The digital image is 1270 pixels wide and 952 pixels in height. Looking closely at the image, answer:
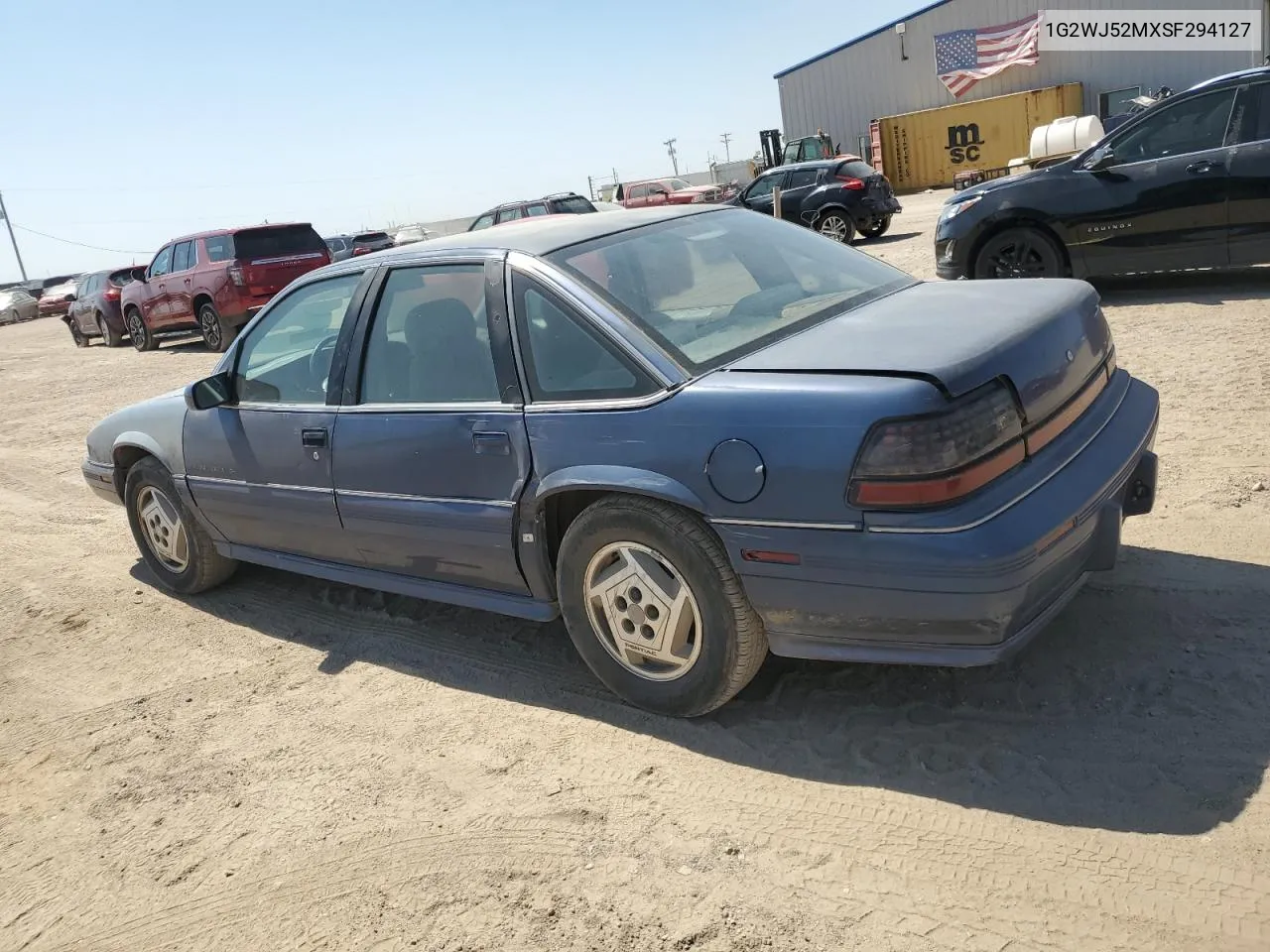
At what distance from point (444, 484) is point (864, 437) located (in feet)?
5.28

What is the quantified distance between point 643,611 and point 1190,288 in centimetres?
762

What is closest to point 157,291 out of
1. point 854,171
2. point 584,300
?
point 854,171

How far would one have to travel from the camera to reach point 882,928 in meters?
2.32

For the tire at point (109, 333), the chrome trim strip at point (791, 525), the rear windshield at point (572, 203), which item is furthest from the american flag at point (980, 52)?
the chrome trim strip at point (791, 525)

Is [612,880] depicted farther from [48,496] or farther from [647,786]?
[48,496]

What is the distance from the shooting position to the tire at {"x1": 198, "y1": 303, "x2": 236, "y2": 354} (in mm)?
15734

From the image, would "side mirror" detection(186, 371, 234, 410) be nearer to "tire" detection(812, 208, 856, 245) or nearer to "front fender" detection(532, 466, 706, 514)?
"front fender" detection(532, 466, 706, 514)

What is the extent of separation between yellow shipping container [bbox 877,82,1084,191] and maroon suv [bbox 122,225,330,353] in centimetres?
2390

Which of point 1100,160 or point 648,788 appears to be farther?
point 1100,160

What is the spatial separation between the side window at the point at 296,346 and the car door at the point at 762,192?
15.7 metres

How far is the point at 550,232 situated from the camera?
3.76 metres

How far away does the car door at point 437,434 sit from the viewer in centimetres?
348

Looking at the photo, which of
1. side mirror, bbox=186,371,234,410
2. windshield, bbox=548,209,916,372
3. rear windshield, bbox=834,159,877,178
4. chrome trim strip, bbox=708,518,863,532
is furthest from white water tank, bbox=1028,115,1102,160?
chrome trim strip, bbox=708,518,863,532

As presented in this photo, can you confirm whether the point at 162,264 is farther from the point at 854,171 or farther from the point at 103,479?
the point at 103,479
